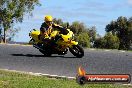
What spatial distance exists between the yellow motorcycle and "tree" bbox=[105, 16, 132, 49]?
63844mm

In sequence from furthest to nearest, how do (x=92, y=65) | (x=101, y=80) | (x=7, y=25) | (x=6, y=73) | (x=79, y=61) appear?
(x=7, y=25)
(x=79, y=61)
(x=92, y=65)
(x=6, y=73)
(x=101, y=80)

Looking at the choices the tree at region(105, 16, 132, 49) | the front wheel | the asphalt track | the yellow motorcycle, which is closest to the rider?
the yellow motorcycle

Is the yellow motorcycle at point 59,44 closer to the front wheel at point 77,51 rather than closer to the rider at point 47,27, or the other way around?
the front wheel at point 77,51

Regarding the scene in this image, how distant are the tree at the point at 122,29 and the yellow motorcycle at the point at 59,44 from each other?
63.8 meters

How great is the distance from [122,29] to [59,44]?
69.0 m

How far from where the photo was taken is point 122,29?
87.9 m

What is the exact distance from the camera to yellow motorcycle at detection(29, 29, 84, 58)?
19.5 metres

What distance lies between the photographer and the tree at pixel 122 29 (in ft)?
277

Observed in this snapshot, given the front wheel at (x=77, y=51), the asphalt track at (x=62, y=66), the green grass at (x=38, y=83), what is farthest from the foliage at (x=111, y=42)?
the green grass at (x=38, y=83)

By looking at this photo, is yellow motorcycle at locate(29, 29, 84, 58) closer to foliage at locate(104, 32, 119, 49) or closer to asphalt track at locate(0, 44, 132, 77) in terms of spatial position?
asphalt track at locate(0, 44, 132, 77)

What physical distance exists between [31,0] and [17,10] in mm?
2896

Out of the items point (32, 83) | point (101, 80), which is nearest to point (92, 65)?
point (32, 83)

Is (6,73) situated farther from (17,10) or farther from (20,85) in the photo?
(17,10)

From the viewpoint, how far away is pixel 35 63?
16.2 metres
